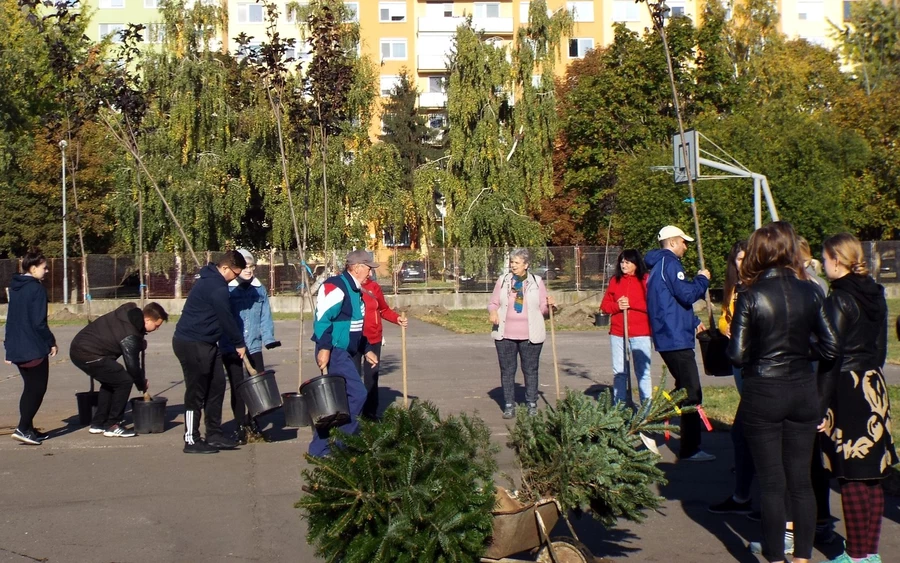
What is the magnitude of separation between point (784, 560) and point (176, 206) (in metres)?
35.6

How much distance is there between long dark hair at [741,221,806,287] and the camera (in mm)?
5137

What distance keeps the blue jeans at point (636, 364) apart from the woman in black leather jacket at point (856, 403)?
3.64m

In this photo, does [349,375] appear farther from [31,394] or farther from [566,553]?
[566,553]

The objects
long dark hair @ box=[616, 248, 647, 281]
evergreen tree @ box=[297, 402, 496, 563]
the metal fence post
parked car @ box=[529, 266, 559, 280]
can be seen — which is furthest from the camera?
parked car @ box=[529, 266, 559, 280]

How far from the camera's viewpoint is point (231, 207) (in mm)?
39312

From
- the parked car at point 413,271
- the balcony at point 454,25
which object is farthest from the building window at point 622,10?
the parked car at point 413,271

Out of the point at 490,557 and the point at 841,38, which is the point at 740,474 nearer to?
the point at 490,557

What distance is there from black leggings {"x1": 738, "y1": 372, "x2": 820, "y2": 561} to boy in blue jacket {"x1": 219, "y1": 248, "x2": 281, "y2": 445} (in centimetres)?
575

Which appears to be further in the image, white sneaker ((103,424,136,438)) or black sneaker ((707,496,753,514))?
white sneaker ((103,424,136,438))

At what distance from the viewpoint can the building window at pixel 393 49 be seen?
224ft

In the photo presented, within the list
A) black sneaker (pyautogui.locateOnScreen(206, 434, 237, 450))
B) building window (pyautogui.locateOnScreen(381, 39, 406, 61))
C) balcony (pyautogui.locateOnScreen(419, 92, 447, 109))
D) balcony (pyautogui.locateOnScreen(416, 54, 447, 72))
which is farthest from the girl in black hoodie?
building window (pyautogui.locateOnScreen(381, 39, 406, 61))

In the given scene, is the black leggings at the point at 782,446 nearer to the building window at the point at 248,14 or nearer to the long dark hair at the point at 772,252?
the long dark hair at the point at 772,252

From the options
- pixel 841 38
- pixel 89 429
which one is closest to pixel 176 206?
pixel 89 429

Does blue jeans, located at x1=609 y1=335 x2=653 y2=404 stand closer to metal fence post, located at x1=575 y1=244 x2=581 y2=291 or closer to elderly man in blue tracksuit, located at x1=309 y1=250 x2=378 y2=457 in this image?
elderly man in blue tracksuit, located at x1=309 y1=250 x2=378 y2=457
